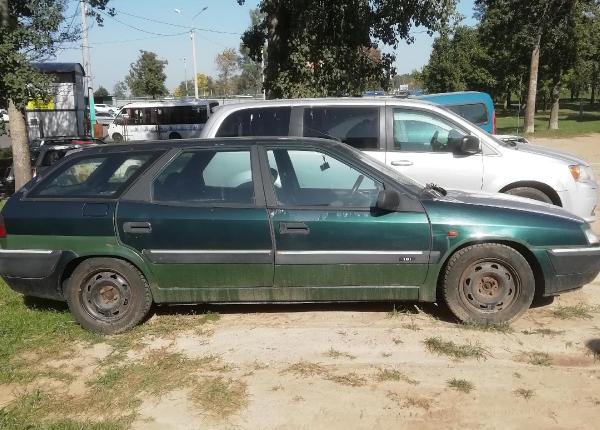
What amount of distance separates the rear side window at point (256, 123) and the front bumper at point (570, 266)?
3338mm

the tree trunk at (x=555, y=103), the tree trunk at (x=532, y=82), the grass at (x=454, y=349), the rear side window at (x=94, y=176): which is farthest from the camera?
the tree trunk at (x=555, y=103)

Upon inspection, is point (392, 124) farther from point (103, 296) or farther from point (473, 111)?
point (473, 111)

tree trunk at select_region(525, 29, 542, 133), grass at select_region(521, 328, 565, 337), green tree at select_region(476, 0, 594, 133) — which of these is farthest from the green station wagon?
tree trunk at select_region(525, 29, 542, 133)

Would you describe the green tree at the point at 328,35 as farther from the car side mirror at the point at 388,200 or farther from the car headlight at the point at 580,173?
the car side mirror at the point at 388,200

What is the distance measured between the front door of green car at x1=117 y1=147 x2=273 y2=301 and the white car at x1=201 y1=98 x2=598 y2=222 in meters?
2.18

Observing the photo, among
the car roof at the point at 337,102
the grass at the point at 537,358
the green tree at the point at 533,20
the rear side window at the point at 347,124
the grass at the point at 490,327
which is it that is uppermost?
the green tree at the point at 533,20

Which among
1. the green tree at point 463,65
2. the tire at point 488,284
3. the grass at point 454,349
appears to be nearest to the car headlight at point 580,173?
the tire at point 488,284

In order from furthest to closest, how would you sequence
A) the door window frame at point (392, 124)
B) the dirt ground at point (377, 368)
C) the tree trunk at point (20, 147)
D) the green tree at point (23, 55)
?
1. the tree trunk at point (20, 147)
2. the green tree at point (23, 55)
3. the door window frame at point (392, 124)
4. the dirt ground at point (377, 368)

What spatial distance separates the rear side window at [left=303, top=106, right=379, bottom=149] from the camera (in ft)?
22.3

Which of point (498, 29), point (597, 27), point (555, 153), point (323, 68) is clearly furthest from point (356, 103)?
point (597, 27)

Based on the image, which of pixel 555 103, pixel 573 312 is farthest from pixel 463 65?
pixel 573 312

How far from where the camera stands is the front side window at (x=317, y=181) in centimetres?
468

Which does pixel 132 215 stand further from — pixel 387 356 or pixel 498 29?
pixel 498 29

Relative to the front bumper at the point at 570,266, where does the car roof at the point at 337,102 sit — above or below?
above
